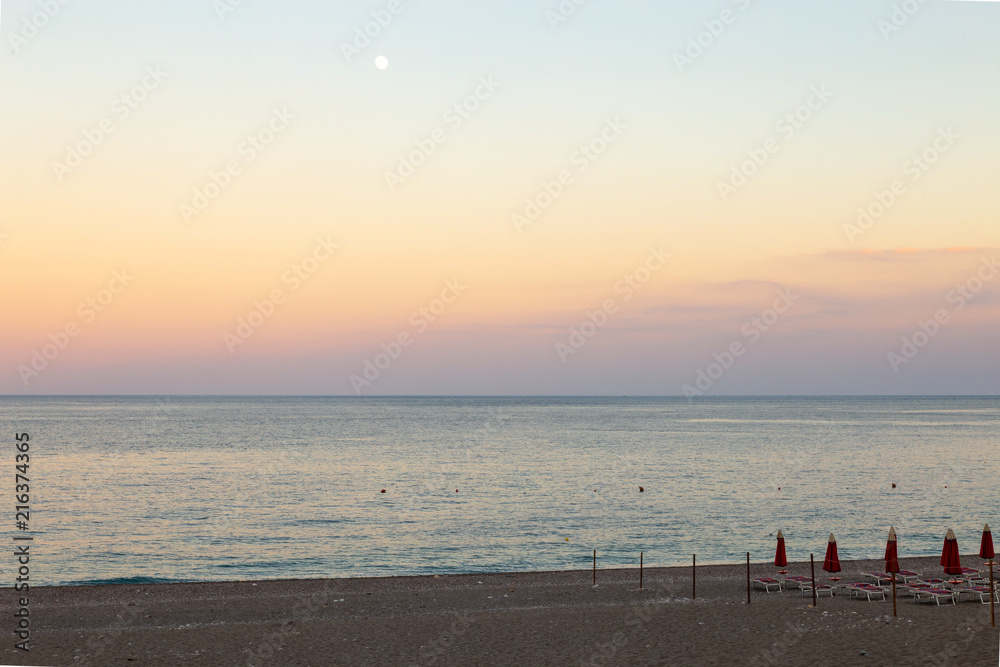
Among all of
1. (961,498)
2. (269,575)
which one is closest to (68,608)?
(269,575)

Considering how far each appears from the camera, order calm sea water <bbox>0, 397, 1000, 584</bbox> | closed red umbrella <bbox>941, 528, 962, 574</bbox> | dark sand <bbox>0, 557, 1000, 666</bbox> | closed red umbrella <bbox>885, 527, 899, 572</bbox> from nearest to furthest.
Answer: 1. dark sand <bbox>0, 557, 1000, 666</bbox>
2. closed red umbrella <bbox>885, 527, 899, 572</bbox>
3. closed red umbrella <bbox>941, 528, 962, 574</bbox>
4. calm sea water <bbox>0, 397, 1000, 584</bbox>

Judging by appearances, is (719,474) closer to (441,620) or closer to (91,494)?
(91,494)

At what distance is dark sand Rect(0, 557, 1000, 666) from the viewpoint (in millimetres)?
17578

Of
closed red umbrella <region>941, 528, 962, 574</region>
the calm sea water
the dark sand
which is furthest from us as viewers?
the calm sea water

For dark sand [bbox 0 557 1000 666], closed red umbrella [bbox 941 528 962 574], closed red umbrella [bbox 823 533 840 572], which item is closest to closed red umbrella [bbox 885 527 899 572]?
dark sand [bbox 0 557 1000 666]

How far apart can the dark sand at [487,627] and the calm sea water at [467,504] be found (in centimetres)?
852

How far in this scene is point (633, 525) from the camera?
47.8 meters

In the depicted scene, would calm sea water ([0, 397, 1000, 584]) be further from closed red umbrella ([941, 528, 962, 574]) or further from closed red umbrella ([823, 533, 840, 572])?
closed red umbrella ([941, 528, 962, 574])

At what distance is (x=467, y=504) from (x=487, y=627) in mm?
35356

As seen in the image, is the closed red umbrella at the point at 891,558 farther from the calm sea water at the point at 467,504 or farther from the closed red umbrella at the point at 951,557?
the calm sea water at the point at 467,504

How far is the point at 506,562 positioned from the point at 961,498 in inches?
1474

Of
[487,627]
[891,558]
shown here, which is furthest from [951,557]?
[487,627]

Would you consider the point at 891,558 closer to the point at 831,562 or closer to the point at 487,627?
the point at 831,562

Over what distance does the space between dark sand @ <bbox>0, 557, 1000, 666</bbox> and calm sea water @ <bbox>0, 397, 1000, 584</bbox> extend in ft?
27.9
